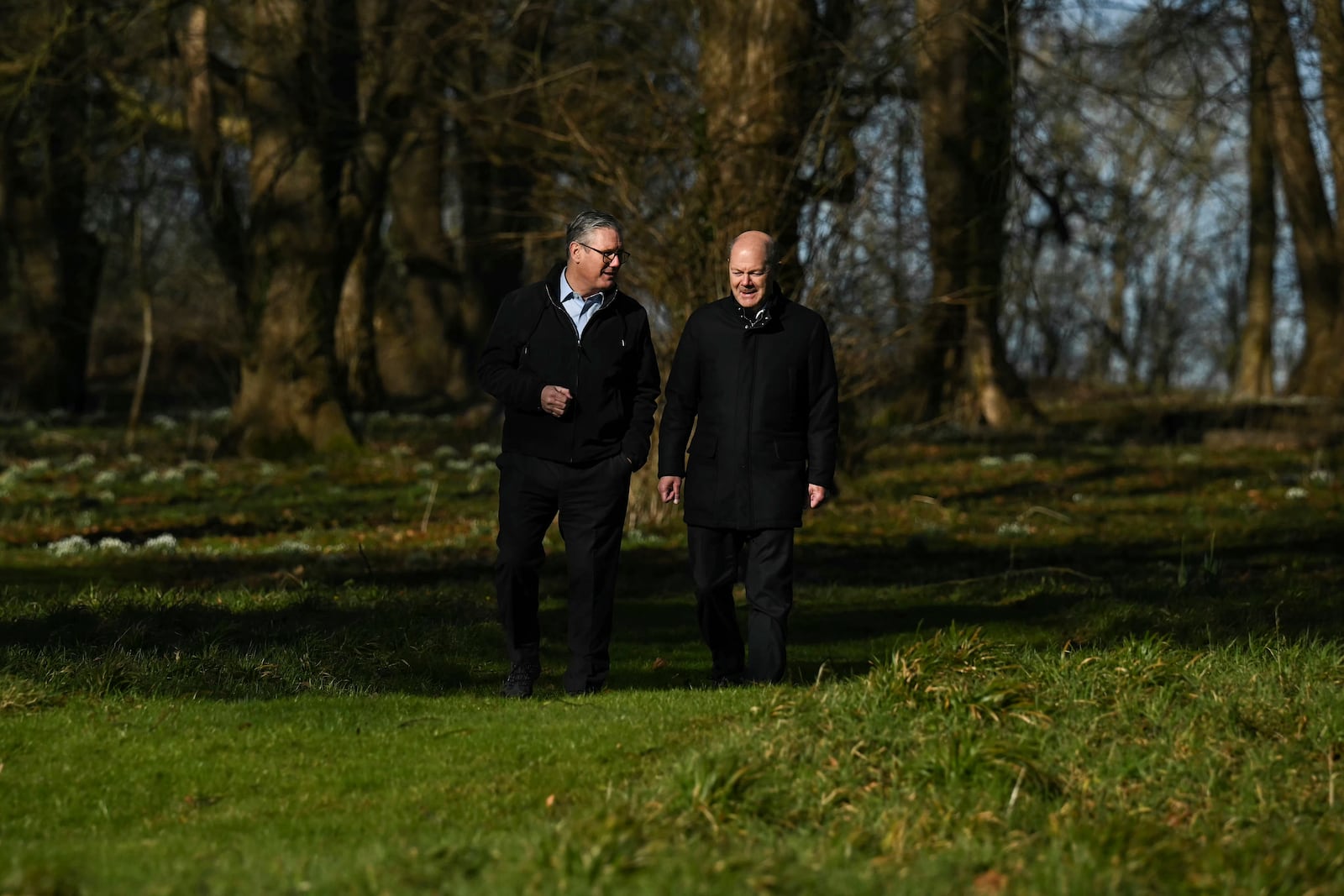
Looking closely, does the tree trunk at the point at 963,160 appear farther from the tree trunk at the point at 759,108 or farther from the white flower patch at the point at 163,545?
the white flower patch at the point at 163,545

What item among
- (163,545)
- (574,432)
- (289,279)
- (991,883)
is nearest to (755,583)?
(574,432)

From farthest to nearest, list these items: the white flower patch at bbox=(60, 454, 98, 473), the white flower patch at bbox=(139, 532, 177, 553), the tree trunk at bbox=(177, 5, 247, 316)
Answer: the tree trunk at bbox=(177, 5, 247, 316)
the white flower patch at bbox=(60, 454, 98, 473)
the white flower patch at bbox=(139, 532, 177, 553)

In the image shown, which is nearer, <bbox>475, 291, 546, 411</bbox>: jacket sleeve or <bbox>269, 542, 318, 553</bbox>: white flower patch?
<bbox>475, 291, 546, 411</bbox>: jacket sleeve

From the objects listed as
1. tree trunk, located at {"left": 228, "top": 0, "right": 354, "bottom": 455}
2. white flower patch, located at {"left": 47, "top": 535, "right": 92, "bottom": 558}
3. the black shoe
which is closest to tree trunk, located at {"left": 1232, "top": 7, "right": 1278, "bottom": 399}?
tree trunk, located at {"left": 228, "top": 0, "right": 354, "bottom": 455}

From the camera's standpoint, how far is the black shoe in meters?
8.23

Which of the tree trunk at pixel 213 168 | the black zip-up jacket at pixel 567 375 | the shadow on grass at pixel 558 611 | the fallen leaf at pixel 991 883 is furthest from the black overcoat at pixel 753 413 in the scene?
the tree trunk at pixel 213 168

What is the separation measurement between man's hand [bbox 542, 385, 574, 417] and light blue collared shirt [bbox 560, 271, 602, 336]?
40 centimetres

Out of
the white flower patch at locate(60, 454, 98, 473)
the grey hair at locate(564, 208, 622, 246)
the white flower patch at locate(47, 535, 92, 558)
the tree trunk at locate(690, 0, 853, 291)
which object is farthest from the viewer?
the white flower patch at locate(60, 454, 98, 473)

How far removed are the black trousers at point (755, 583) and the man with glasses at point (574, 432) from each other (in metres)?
0.41

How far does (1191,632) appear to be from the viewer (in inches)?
412

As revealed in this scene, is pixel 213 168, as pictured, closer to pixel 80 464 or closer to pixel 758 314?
pixel 80 464

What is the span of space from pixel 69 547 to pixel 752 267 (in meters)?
8.42

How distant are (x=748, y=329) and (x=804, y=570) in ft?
19.3

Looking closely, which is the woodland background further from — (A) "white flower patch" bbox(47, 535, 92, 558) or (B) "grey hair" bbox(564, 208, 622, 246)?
(B) "grey hair" bbox(564, 208, 622, 246)
